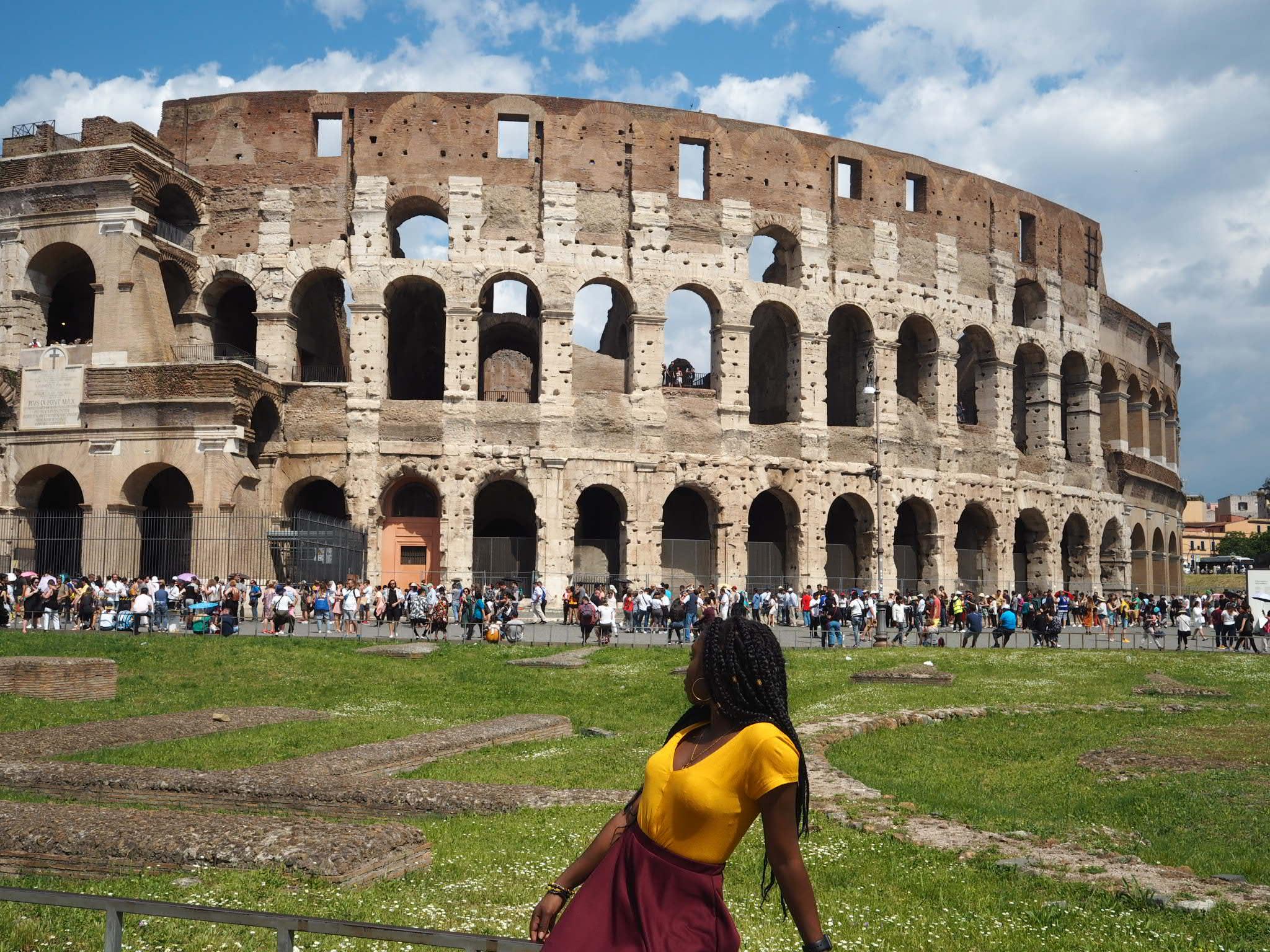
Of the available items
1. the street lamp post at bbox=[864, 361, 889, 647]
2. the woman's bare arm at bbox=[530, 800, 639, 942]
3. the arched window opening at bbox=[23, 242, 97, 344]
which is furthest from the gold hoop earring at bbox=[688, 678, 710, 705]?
the arched window opening at bbox=[23, 242, 97, 344]

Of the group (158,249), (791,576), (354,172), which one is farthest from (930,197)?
(158,249)

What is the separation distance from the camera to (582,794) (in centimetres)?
779

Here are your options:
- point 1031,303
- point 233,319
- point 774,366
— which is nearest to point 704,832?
point 233,319

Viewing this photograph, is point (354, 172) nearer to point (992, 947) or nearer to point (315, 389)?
point (315, 389)

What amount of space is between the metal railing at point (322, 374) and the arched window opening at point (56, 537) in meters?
6.41

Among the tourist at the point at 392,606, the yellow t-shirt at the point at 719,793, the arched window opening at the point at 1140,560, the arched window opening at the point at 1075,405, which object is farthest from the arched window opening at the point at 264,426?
the arched window opening at the point at 1140,560

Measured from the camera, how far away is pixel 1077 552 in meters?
37.4

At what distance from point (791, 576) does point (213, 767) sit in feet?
75.8

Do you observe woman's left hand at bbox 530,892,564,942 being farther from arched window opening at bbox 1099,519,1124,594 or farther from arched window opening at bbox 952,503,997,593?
arched window opening at bbox 1099,519,1124,594

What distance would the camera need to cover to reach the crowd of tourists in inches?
→ 862

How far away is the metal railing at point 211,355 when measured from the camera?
2894 centimetres

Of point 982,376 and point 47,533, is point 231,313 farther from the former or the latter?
point 982,376

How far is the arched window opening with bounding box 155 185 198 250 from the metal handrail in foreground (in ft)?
94.0

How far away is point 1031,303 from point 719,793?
36540mm
